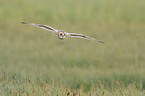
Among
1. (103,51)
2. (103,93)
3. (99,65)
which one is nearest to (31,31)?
(103,51)

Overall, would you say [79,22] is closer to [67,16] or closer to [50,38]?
[67,16]

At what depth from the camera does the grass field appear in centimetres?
723

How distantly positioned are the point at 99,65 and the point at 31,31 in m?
5.86

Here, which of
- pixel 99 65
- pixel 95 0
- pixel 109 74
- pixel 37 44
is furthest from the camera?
pixel 95 0

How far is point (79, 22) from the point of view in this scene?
61.1 feet

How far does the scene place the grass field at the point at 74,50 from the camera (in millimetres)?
7229

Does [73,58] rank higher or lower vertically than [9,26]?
lower

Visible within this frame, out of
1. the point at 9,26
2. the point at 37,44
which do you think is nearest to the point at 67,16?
the point at 9,26

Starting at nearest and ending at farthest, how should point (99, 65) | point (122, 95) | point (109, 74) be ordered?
1. point (122, 95)
2. point (109, 74)
3. point (99, 65)

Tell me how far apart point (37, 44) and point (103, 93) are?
25.2 ft

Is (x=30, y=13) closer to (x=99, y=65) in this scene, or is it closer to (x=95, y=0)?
(x=95, y=0)

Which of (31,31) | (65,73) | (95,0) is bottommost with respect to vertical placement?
(65,73)

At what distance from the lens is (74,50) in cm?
1362

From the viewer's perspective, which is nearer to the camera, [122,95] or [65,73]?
[122,95]
